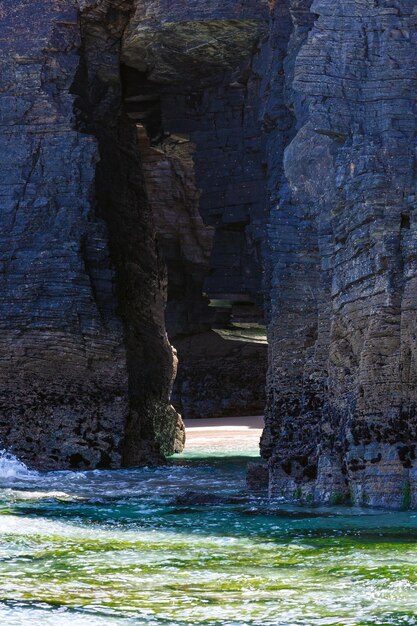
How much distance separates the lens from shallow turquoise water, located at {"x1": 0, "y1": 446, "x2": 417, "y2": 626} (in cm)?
779

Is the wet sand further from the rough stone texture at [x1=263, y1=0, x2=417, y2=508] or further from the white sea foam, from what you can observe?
the rough stone texture at [x1=263, y1=0, x2=417, y2=508]

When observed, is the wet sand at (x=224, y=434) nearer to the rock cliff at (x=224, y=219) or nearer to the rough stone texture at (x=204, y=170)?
the rough stone texture at (x=204, y=170)

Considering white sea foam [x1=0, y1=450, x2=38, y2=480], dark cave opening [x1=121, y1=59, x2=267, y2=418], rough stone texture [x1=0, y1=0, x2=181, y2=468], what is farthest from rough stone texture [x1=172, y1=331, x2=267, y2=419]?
white sea foam [x1=0, y1=450, x2=38, y2=480]

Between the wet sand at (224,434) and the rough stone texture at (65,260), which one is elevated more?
the rough stone texture at (65,260)

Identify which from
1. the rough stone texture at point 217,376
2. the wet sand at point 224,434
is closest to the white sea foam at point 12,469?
the wet sand at point 224,434

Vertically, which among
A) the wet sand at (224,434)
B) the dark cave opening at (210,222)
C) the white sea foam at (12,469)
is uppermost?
the dark cave opening at (210,222)

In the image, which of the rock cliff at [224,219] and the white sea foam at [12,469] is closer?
the rock cliff at [224,219]

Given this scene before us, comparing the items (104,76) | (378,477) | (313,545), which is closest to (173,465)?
(104,76)

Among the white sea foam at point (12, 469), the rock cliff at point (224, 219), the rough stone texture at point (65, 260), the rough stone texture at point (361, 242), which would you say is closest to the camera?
the rough stone texture at point (361, 242)

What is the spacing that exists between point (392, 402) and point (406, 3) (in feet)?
13.9

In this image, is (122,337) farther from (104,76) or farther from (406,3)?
(406,3)

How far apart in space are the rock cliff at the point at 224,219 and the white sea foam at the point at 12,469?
0.29 meters

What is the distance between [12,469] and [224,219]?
897 cm

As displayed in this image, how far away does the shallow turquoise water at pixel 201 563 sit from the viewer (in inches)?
307
